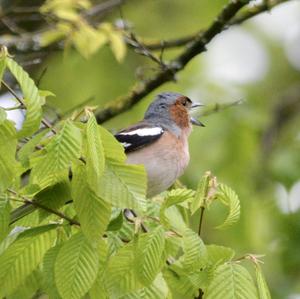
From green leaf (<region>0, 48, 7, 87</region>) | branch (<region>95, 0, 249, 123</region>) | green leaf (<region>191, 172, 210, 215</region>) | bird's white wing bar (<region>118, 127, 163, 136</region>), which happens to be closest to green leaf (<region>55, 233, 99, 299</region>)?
green leaf (<region>191, 172, 210, 215</region>)

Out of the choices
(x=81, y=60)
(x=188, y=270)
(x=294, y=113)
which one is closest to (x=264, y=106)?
(x=294, y=113)

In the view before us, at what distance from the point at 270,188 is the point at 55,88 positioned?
3.42 meters

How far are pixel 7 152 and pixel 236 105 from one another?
3.94 meters

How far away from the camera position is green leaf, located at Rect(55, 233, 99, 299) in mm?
4191

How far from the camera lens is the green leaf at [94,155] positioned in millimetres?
3926

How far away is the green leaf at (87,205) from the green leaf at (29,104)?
303 mm

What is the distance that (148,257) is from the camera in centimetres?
430

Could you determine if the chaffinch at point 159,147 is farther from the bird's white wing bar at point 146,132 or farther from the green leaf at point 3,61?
the green leaf at point 3,61

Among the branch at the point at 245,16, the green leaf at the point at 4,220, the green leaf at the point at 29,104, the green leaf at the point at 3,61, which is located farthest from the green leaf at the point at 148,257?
the branch at the point at 245,16

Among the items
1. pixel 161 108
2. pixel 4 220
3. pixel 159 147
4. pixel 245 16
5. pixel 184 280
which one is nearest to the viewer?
pixel 4 220

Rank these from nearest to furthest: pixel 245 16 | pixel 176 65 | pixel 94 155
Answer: pixel 94 155 → pixel 176 65 → pixel 245 16

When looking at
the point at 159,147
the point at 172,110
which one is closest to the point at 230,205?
the point at 159,147

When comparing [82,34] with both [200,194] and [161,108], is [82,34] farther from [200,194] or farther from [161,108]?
[200,194]

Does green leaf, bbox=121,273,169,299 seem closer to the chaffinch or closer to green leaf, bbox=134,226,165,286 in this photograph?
green leaf, bbox=134,226,165,286
